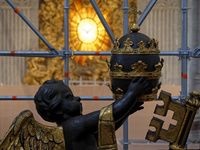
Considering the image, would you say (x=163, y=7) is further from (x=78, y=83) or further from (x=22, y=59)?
(x=22, y=59)

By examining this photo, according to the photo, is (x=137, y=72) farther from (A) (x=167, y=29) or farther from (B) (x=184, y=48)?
(A) (x=167, y=29)

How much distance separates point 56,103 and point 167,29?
6.02 metres

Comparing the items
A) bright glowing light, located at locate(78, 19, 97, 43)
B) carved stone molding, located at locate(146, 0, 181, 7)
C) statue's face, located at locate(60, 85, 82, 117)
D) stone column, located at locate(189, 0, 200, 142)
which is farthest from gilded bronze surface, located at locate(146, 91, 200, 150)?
bright glowing light, located at locate(78, 19, 97, 43)

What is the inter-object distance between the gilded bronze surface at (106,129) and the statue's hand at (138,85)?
165 mm

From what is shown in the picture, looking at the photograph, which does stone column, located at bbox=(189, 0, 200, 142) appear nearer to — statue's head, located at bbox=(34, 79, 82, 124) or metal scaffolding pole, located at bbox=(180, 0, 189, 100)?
metal scaffolding pole, located at bbox=(180, 0, 189, 100)

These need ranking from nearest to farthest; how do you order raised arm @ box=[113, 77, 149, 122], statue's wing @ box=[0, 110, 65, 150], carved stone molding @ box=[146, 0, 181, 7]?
raised arm @ box=[113, 77, 149, 122]
statue's wing @ box=[0, 110, 65, 150]
carved stone molding @ box=[146, 0, 181, 7]

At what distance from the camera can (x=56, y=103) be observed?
2.28 metres

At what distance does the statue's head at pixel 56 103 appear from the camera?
7.50ft

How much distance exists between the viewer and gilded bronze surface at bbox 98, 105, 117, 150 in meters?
2.17

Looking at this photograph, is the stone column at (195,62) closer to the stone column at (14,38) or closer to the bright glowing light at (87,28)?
the bright glowing light at (87,28)

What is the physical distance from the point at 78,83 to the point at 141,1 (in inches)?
109

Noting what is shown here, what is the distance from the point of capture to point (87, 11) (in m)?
9.26

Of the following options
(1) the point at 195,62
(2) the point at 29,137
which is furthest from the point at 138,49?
(1) the point at 195,62

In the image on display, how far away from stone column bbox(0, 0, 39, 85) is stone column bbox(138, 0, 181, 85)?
265 cm
